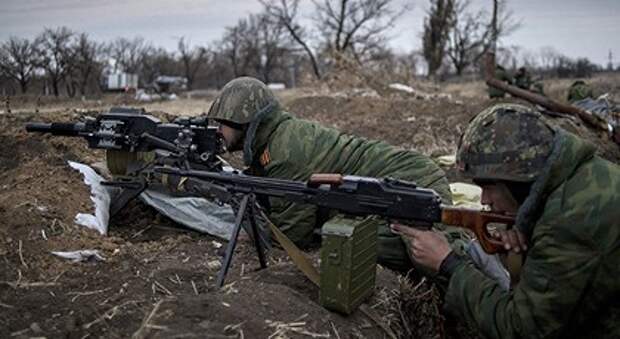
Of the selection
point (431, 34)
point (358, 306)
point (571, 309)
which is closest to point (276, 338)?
point (358, 306)

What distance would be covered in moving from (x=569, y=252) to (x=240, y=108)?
3.27m

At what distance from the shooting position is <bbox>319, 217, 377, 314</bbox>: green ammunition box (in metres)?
3.97

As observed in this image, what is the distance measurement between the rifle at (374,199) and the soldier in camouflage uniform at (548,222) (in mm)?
150

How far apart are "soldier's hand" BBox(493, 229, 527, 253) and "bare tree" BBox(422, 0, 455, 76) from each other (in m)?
48.6

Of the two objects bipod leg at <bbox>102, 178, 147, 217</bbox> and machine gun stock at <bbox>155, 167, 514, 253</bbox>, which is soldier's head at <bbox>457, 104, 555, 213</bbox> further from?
bipod leg at <bbox>102, 178, 147, 217</bbox>

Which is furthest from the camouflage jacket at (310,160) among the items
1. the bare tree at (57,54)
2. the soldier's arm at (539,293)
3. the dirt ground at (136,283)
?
the bare tree at (57,54)

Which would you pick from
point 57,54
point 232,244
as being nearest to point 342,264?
point 232,244

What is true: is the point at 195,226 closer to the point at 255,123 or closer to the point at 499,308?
the point at 255,123

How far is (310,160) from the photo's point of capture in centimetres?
557

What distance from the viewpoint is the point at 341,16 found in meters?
47.6

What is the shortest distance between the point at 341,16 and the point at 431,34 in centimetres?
814

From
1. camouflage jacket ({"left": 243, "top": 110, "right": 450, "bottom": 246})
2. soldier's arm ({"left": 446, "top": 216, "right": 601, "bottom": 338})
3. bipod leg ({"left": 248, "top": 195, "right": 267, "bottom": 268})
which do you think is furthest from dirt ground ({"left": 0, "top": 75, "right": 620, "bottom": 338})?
soldier's arm ({"left": 446, "top": 216, "right": 601, "bottom": 338})

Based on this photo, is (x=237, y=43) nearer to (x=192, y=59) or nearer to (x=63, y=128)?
(x=192, y=59)

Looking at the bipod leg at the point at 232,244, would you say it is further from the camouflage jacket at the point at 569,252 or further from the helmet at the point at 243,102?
the camouflage jacket at the point at 569,252
